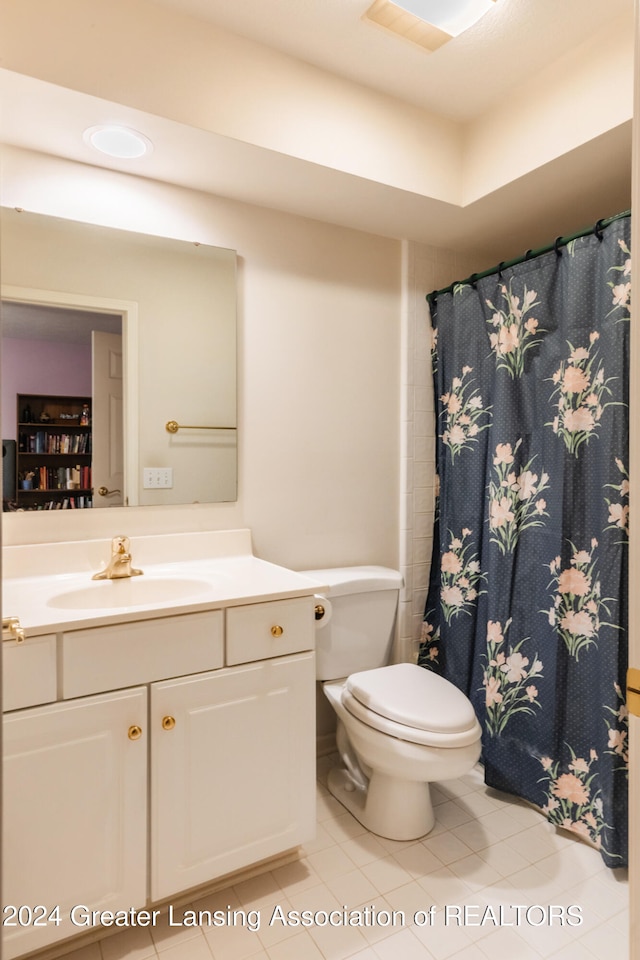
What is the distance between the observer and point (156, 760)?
4.60 ft

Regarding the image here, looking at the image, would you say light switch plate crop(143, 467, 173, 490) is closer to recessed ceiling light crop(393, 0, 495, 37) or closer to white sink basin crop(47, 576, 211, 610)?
white sink basin crop(47, 576, 211, 610)

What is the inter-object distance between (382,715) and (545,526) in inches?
31.6

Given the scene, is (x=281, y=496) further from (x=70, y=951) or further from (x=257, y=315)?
(x=70, y=951)

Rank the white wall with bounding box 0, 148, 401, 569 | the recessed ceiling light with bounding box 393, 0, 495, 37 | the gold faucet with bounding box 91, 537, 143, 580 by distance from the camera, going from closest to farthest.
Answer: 1. the recessed ceiling light with bounding box 393, 0, 495, 37
2. the gold faucet with bounding box 91, 537, 143, 580
3. the white wall with bounding box 0, 148, 401, 569

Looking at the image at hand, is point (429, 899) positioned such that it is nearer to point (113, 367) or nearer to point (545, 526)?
point (545, 526)

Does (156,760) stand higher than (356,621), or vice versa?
(356,621)

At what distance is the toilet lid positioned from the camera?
167 centimetres

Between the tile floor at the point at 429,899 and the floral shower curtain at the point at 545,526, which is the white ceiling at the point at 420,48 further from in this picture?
the tile floor at the point at 429,899

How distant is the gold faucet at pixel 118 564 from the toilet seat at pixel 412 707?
784 mm

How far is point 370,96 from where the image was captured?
6.03ft

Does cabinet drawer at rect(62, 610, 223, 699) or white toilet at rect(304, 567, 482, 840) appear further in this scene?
white toilet at rect(304, 567, 482, 840)

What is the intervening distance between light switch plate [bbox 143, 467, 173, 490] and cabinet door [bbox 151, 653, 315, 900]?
2.27ft

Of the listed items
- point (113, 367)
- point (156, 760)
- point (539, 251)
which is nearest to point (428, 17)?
point (539, 251)

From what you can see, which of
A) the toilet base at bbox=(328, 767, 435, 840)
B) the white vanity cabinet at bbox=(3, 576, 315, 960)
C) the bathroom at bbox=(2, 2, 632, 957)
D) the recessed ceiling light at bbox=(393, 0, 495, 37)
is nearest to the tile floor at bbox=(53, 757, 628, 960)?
the toilet base at bbox=(328, 767, 435, 840)
